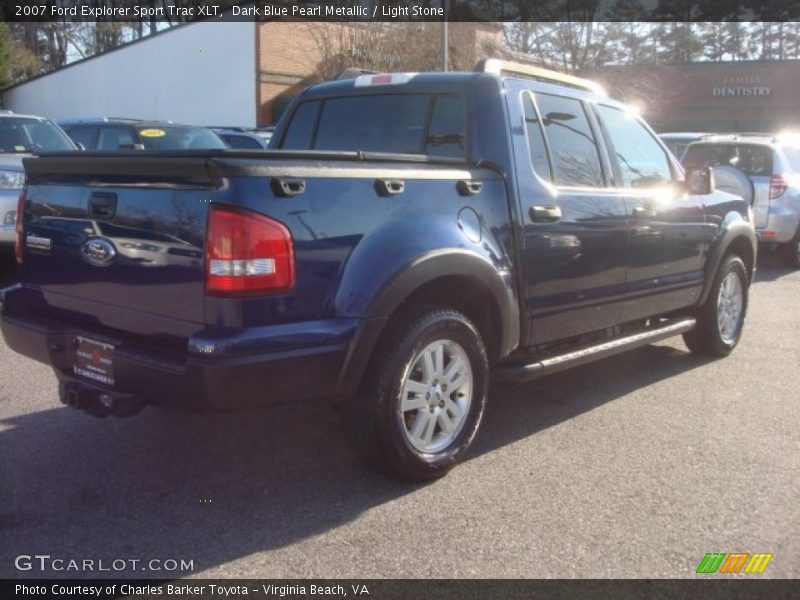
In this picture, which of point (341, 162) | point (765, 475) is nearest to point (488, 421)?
point (765, 475)

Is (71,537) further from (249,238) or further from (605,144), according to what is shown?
(605,144)

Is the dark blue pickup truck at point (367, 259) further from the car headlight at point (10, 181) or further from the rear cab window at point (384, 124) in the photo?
the car headlight at point (10, 181)

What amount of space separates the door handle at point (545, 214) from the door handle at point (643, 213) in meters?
0.87

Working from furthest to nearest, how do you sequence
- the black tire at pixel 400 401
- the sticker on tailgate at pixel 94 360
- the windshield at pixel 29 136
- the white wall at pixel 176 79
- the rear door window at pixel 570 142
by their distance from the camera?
the white wall at pixel 176 79 < the windshield at pixel 29 136 < the rear door window at pixel 570 142 < the black tire at pixel 400 401 < the sticker on tailgate at pixel 94 360

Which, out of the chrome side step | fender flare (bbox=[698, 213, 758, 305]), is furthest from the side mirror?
the chrome side step

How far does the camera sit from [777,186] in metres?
11.2

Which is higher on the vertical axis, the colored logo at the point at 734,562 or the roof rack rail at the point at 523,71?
the roof rack rail at the point at 523,71

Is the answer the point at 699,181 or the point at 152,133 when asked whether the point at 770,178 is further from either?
the point at 152,133

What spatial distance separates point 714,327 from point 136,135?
8.54 meters

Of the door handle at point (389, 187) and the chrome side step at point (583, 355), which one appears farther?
the chrome side step at point (583, 355)

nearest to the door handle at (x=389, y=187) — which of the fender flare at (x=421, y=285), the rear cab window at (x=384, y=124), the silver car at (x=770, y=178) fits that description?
the fender flare at (x=421, y=285)

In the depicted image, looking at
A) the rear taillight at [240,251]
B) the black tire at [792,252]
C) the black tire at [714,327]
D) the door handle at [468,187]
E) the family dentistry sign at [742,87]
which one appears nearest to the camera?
the rear taillight at [240,251]

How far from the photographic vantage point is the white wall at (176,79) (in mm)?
29594

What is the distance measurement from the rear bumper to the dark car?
29.3ft
